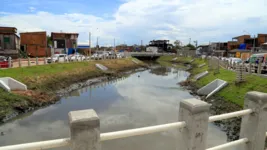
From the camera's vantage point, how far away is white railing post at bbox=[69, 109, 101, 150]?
1.77 meters

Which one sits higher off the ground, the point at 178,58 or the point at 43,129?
the point at 178,58

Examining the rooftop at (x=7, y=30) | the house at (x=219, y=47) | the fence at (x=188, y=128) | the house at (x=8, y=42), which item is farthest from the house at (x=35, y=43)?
Result: the house at (x=219, y=47)

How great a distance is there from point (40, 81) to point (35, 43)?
23872 millimetres

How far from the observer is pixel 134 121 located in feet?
→ 36.6

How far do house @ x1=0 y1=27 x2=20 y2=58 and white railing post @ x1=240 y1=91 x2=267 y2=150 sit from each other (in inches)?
1321

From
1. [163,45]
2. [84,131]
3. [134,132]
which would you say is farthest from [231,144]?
[163,45]

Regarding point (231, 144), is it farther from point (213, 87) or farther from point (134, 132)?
point (213, 87)

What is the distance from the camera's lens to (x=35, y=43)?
122 ft

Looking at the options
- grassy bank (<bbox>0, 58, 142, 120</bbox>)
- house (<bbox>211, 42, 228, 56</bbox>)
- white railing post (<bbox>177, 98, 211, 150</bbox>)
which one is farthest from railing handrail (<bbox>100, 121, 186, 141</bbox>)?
house (<bbox>211, 42, 228, 56</bbox>)

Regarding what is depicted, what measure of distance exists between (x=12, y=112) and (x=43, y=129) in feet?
9.56

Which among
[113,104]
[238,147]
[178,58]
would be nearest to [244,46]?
[178,58]

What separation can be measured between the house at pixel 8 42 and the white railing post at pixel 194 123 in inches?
1311

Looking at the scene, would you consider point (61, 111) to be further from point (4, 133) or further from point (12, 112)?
point (4, 133)

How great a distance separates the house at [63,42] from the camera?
50162 mm
